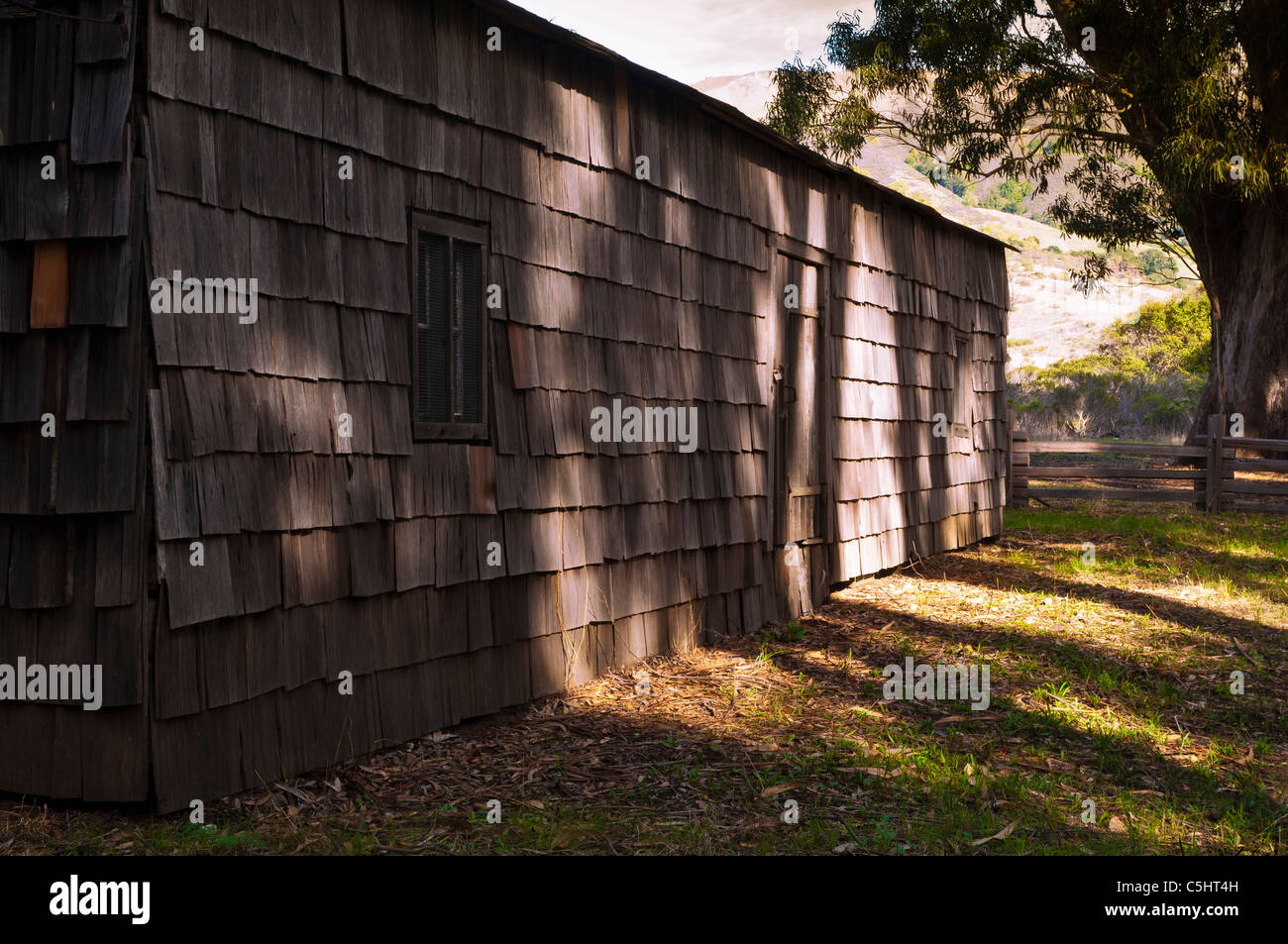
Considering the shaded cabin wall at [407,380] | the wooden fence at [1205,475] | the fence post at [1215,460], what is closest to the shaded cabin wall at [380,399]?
the shaded cabin wall at [407,380]

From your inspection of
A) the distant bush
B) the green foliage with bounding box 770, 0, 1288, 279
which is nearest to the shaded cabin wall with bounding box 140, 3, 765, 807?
the green foliage with bounding box 770, 0, 1288, 279

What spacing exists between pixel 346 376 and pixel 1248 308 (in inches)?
791

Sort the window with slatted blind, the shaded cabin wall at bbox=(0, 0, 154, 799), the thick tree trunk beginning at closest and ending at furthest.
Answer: the shaded cabin wall at bbox=(0, 0, 154, 799) → the window with slatted blind → the thick tree trunk

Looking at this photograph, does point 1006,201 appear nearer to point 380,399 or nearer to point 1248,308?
point 1248,308

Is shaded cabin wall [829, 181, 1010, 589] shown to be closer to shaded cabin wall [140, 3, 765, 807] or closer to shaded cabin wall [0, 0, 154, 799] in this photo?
shaded cabin wall [140, 3, 765, 807]

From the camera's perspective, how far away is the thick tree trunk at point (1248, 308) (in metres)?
20.2

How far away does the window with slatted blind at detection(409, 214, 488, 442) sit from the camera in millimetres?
5887

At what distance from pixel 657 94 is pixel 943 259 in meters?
6.34

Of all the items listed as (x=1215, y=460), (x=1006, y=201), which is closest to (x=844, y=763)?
(x=1215, y=460)

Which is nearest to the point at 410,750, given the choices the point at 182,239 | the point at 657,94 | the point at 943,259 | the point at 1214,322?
the point at 182,239

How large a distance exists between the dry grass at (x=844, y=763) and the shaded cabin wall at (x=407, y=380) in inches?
12.7

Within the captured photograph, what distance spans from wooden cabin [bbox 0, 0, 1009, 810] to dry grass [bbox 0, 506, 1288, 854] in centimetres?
26

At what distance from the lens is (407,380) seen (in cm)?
575

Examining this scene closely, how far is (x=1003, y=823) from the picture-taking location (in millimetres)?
4914
